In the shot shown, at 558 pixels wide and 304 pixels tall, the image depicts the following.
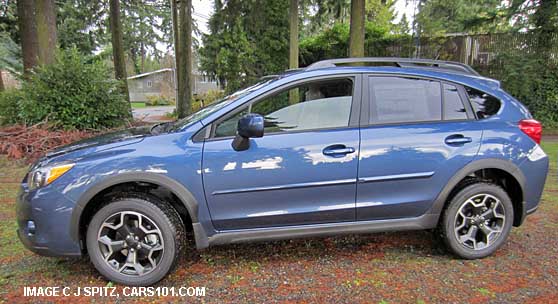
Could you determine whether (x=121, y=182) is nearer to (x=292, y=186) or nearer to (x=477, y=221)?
(x=292, y=186)

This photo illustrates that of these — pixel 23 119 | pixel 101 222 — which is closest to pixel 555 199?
pixel 101 222

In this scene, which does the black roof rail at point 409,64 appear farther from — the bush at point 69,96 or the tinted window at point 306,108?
the bush at point 69,96

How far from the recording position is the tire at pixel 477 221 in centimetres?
309

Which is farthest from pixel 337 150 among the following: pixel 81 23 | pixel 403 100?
pixel 81 23

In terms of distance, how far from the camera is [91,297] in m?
2.63

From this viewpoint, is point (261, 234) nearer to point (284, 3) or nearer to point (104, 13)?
point (284, 3)

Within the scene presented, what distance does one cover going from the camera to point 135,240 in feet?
9.02

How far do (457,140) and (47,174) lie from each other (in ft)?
10.5

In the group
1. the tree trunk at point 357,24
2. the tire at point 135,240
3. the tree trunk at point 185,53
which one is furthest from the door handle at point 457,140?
the tree trunk at point 185,53

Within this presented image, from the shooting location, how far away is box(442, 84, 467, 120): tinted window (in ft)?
10.2

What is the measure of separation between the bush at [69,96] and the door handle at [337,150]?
286 inches

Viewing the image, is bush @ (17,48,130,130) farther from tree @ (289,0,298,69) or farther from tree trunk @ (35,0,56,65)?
tree @ (289,0,298,69)

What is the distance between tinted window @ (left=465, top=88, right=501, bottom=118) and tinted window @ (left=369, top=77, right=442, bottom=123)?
0.31 metres

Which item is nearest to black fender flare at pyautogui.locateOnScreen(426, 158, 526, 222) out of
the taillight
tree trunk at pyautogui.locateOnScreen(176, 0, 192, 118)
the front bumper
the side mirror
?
the taillight
